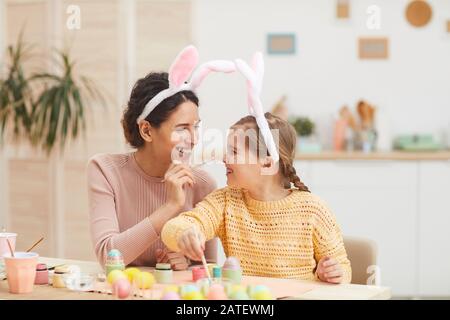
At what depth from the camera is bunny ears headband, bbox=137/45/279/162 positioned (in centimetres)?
195

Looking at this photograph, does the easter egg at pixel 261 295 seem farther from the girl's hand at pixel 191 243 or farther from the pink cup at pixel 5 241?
the pink cup at pixel 5 241

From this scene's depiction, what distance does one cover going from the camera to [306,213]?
6.65 feet

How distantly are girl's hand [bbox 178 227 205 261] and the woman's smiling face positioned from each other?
38cm

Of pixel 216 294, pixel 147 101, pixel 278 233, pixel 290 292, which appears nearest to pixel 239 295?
pixel 216 294

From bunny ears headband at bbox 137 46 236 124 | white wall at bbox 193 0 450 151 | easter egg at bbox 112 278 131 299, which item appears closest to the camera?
easter egg at bbox 112 278 131 299

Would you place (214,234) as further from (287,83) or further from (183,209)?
(287,83)

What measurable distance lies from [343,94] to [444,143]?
72 centimetres

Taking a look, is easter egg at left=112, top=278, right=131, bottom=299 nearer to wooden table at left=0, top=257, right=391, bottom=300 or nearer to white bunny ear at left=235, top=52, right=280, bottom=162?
wooden table at left=0, top=257, right=391, bottom=300

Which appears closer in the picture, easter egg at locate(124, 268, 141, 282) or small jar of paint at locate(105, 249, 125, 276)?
easter egg at locate(124, 268, 141, 282)

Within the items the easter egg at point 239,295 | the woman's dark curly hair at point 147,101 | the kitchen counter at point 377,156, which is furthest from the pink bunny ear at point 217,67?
the kitchen counter at point 377,156

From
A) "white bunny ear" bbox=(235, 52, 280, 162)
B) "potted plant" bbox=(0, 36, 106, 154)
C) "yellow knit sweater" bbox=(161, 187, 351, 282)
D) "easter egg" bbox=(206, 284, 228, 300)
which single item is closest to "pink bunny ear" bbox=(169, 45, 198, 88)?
"white bunny ear" bbox=(235, 52, 280, 162)

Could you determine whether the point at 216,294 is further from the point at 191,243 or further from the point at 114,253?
the point at 114,253

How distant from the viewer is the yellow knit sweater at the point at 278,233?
6.57ft

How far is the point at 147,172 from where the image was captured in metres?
2.31
